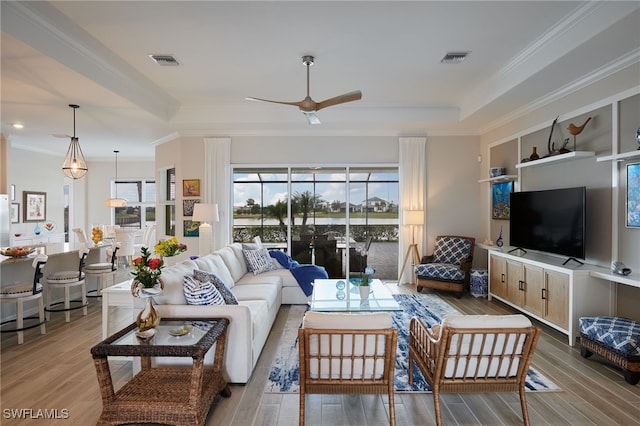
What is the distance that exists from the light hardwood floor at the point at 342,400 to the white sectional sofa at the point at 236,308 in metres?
0.20

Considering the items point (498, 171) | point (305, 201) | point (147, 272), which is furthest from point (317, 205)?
point (147, 272)

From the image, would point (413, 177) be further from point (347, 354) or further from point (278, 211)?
point (347, 354)

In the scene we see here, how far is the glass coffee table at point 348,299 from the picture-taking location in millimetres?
3557

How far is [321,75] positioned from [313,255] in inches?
134

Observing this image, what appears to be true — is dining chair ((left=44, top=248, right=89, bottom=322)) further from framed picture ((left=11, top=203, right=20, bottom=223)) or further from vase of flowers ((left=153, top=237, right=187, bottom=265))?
framed picture ((left=11, top=203, right=20, bottom=223))

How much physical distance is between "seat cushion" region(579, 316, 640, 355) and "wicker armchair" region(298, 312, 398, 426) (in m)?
2.20

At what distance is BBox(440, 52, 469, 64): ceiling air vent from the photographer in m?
3.91

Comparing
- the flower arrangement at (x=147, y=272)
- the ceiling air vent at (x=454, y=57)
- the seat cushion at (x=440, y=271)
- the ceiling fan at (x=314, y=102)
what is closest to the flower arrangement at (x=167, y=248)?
the flower arrangement at (x=147, y=272)

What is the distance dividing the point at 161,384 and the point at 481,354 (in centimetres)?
215

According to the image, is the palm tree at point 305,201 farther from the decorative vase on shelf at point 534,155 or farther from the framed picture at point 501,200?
the decorative vase on shelf at point 534,155

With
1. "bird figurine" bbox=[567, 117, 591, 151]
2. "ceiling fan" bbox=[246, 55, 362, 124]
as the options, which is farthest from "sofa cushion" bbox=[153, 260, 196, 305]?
"bird figurine" bbox=[567, 117, 591, 151]

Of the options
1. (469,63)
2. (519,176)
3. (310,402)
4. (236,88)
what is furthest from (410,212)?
(310,402)

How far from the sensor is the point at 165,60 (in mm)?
4066

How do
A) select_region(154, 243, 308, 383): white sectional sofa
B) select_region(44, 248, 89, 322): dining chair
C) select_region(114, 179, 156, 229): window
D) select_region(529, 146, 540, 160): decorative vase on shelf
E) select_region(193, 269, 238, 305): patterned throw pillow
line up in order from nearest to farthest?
select_region(154, 243, 308, 383): white sectional sofa, select_region(193, 269, 238, 305): patterned throw pillow, select_region(44, 248, 89, 322): dining chair, select_region(529, 146, 540, 160): decorative vase on shelf, select_region(114, 179, 156, 229): window
